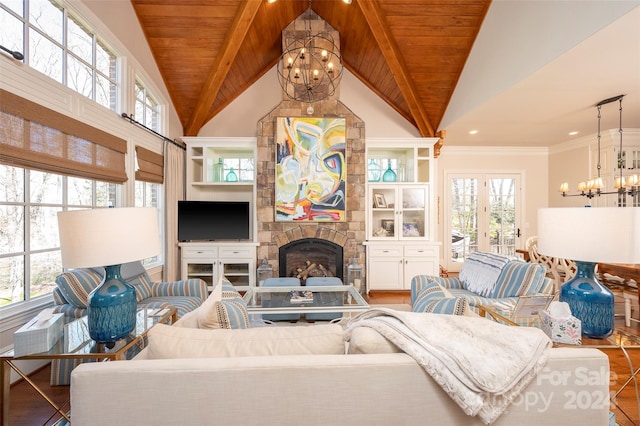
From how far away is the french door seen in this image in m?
5.83

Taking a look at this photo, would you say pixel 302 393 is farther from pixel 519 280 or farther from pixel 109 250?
pixel 519 280

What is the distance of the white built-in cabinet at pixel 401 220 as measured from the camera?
4656 mm

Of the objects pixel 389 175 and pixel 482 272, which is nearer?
pixel 482 272

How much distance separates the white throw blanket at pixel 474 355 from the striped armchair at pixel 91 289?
1793mm

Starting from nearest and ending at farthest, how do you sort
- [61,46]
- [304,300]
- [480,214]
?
1. [61,46]
2. [304,300]
3. [480,214]

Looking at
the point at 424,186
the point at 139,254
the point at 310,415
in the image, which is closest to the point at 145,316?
the point at 139,254

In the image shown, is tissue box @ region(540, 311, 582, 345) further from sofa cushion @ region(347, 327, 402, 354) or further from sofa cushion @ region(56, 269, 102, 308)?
sofa cushion @ region(56, 269, 102, 308)

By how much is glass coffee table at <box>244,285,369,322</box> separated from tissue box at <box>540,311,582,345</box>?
1395 millimetres

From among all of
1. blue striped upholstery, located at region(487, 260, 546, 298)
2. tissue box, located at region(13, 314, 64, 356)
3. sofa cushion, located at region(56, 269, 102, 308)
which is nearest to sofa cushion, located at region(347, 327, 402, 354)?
tissue box, located at region(13, 314, 64, 356)

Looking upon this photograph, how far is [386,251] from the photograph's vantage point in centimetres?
467

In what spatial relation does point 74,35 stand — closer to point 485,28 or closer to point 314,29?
point 314,29

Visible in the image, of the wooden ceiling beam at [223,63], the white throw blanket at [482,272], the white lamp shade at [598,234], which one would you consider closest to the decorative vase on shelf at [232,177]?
the wooden ceiling beam at [223,63]

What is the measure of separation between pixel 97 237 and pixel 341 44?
4684 millimetres

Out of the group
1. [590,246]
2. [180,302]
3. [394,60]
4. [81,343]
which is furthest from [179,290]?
[394,60]
